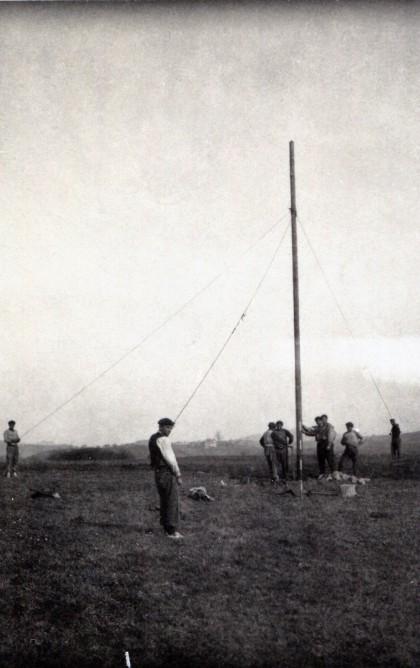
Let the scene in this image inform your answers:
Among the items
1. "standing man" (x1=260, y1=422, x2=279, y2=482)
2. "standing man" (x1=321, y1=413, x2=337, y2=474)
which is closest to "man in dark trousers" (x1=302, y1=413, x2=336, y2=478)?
"standing man" (x1=321, y1=413, x2=337, y2=474)

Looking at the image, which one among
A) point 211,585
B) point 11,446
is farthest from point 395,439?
point 211,585

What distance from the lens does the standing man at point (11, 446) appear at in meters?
17.5

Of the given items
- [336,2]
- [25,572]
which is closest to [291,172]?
[336,2]

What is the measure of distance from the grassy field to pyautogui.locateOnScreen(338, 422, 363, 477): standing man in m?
5.08

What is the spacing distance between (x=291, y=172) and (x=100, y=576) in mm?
12372

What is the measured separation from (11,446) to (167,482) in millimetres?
9632

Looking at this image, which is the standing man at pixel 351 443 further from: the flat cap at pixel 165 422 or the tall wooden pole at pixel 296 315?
the flat cap at pixel 165 422

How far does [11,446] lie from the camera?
58.7 feet

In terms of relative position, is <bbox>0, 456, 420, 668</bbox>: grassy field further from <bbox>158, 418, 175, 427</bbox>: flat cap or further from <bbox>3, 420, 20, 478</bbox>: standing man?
<bbox>3, 420, 20, 478</bbox>: standing man

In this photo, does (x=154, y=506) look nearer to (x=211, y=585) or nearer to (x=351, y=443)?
(x=211, y=585)

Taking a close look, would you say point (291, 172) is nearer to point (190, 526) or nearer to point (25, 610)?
point (190, 526)

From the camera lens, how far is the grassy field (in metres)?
6.31

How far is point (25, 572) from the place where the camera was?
805 centimetres

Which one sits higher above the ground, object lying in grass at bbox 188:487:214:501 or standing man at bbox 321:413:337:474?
standing man at bbox 321:413:337:474
